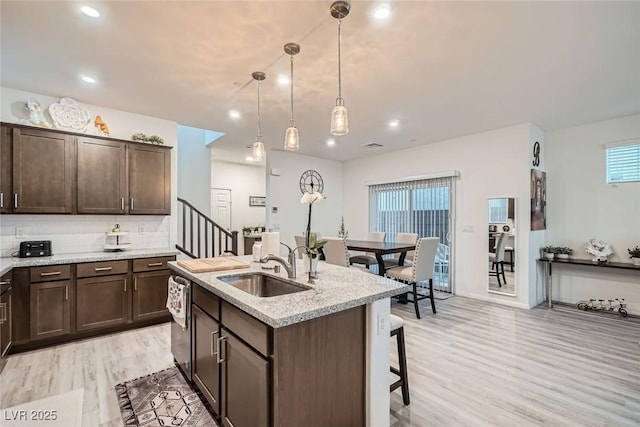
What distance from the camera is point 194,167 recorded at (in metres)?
5.98

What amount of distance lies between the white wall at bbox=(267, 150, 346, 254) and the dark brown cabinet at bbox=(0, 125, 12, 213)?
3713 mm

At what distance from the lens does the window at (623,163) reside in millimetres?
4012

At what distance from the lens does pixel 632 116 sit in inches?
159

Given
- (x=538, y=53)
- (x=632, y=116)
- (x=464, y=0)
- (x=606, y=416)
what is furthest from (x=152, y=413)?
(x=632, y=116)

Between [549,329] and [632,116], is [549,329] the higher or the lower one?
the lower one

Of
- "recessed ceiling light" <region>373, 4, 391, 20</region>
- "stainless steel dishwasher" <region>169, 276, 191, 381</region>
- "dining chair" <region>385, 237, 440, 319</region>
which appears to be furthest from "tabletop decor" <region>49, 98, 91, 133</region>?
"dining chair" <region>385, 237, 440, 319</region>

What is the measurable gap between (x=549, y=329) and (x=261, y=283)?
3539 millimetres

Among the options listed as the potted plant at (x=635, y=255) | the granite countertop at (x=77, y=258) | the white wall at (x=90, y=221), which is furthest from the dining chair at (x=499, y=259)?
the white wall at (x=90, y=221)

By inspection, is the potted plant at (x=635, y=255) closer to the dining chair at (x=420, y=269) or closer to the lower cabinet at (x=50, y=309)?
the dining chair at (x=420, y=269)

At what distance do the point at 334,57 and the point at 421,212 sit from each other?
3.98 meters

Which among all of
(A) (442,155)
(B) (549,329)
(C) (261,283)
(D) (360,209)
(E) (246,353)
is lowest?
(B) (549,329)

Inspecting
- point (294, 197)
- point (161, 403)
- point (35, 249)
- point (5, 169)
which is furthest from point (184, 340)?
point (294, 197)

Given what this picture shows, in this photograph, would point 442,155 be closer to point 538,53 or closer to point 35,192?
point 538,53

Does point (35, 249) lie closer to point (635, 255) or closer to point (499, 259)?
point (499, 259)
